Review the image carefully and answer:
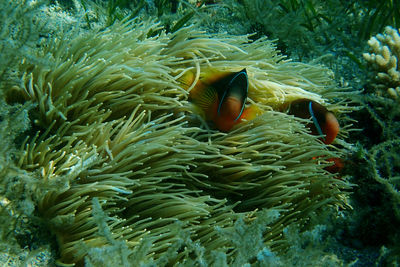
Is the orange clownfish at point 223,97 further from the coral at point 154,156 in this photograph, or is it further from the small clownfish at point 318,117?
the small clownfish at point 318,117

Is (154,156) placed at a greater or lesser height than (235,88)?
lesser

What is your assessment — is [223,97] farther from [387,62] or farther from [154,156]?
[387,62]

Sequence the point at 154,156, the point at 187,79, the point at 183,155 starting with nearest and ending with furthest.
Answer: the point at 154,156
the point at 183,155
the point at 187,79

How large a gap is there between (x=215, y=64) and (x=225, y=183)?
90cm

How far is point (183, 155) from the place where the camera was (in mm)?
1959

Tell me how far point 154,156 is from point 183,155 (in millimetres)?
189

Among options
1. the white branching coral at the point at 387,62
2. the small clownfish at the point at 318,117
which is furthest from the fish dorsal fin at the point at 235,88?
the white branching coral at the point at 387,62

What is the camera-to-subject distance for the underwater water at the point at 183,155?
5.18 feet

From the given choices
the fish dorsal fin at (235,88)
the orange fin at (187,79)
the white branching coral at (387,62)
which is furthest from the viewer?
the white branching coral at (387,62)

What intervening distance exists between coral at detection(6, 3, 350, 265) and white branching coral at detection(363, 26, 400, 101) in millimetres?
780

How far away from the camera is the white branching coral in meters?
2.69

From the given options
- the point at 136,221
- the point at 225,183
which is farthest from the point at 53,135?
the point at 225,183

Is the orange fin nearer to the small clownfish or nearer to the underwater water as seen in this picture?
the underwater water

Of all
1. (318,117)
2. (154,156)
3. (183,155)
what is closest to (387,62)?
(318,117)
